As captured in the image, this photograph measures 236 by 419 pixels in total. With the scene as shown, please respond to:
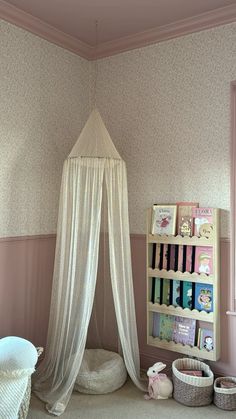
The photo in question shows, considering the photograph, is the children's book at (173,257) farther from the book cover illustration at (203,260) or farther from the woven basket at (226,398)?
the woven basket at (226,398)

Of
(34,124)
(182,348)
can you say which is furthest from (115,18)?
(182,348)

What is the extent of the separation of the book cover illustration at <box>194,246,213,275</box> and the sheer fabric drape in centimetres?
52

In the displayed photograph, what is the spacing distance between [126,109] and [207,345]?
2001mm

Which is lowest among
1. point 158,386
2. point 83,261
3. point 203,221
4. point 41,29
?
point 158,386

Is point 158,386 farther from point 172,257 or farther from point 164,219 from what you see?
point 164,219

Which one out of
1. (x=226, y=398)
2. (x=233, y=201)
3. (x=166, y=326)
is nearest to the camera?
(x=226, y=398)

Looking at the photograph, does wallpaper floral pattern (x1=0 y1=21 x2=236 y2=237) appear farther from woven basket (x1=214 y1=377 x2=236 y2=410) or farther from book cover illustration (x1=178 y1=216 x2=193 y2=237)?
woven basket (x1=214 y1=377 x2=236 y2=410)

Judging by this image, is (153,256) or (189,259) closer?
(189,259)

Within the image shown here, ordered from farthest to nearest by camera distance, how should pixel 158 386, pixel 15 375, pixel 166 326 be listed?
pixel 166 326 < pixel 158 386 < pixel 15 375

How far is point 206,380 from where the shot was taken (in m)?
2.47

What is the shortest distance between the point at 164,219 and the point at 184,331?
86 cm

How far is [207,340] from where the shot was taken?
106 inches

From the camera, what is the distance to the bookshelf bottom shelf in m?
2.66

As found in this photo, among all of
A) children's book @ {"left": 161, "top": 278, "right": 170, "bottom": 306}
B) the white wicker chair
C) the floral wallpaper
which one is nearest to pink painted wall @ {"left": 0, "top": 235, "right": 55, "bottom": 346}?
the floral wallpaper
